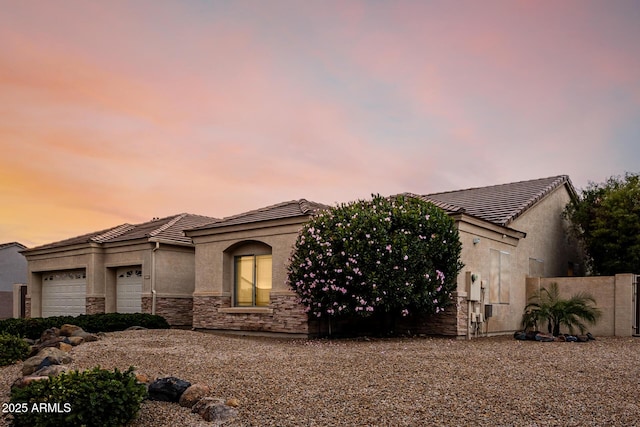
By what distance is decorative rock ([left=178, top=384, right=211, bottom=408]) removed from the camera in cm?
748

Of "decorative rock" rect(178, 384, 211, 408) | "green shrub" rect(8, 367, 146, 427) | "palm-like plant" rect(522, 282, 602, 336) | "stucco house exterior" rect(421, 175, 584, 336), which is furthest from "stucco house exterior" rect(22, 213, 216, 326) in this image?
"green shrub" rect(8, 367, 146, 427)

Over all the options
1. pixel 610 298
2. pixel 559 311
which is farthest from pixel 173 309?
pixel 610 298

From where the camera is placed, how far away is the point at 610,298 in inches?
707

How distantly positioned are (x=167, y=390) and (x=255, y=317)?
31.2 feet

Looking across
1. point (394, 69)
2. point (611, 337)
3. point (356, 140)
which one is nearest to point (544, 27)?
point (394, 69)

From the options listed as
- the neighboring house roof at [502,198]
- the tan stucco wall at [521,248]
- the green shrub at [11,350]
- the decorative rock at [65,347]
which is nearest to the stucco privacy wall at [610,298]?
the tan stucco wall at [521,248]

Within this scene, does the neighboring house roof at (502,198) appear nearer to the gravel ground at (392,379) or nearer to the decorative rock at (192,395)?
the gravel ground at (392,379)

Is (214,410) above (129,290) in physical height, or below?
below

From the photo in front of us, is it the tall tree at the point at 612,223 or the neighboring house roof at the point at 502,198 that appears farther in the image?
the tall tree at the point at 612,223

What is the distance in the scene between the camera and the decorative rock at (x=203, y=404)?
710 cm

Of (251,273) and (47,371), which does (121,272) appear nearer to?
(251,273)

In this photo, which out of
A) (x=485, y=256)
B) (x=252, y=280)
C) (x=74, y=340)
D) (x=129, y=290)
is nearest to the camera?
(x=74, y=340)

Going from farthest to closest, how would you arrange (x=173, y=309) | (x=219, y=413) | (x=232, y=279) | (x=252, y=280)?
(x=173, y=309), (x=232, y=279), (x=252, y=280), (x=219, y=413)

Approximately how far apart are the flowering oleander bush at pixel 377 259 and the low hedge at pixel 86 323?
578 centimetres
